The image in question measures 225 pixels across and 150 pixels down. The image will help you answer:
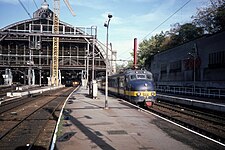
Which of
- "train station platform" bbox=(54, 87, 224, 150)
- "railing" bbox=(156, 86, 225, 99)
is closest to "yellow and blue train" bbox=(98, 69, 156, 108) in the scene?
"train station platform" bbox=(54, 87, 224, 150)

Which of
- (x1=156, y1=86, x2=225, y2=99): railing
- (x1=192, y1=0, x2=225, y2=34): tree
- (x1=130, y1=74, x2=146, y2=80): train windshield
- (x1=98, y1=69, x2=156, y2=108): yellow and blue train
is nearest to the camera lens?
(x1=98, y1=69, x2=156, y2=108): yellow and blue train

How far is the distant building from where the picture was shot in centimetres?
3875

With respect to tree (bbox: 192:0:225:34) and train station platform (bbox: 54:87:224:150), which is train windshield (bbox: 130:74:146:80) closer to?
train station platform (bbox: 54:87:224:150)

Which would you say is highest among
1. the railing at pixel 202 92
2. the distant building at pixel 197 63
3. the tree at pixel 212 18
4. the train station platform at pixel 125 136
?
the tree at pixel 212 18

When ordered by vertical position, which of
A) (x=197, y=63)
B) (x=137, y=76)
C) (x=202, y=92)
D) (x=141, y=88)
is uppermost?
(x=197, y=63)

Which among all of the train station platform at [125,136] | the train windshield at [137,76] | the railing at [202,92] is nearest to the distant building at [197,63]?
the railing at [202,92]

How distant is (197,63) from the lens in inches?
1795

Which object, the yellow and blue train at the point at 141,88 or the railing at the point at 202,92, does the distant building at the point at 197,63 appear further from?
the yellow and blue train at the point at 141,88

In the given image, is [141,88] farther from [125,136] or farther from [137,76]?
[125,136]

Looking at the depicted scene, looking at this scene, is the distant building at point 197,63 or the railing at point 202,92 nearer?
the railing at point 202,92

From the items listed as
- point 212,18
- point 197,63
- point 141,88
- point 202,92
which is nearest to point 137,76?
point 141,88

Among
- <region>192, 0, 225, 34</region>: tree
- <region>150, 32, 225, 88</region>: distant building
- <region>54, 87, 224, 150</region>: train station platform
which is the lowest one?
<region>54, 87, 224, 150</region>: train station platform

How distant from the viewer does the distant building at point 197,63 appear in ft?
127

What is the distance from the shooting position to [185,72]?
49875mm
